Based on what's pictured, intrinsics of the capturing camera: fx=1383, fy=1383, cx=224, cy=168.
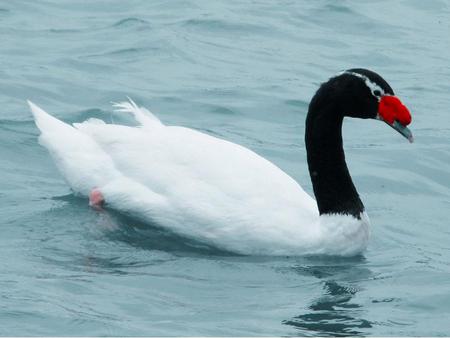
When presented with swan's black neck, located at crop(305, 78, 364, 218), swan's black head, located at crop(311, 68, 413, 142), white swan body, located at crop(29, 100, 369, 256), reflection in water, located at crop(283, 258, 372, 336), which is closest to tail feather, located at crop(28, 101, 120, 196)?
white swan body, located at crop(29, 100, 369, 256)

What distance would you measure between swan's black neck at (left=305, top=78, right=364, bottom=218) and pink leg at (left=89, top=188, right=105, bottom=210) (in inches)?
62.9

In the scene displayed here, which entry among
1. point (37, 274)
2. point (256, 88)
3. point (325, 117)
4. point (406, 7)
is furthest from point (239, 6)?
point (37, 274)

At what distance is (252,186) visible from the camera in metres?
9.73

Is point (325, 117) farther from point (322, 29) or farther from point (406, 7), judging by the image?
point (406, 7)

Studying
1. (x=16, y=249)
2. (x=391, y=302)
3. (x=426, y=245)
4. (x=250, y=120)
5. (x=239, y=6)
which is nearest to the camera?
(x=391, y=302)

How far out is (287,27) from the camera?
654 inches

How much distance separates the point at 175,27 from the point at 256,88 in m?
2.57

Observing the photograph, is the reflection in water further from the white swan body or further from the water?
the white swan body

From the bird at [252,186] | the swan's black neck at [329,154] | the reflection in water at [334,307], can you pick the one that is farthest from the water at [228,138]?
the swan's black neck at [329,154]

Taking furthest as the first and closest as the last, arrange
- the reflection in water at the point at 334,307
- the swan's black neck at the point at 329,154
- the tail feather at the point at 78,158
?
the tail feather at the point at 78,158 → the swan's black neck at the point at 329,154 → the reflection in water at the point at 334,307

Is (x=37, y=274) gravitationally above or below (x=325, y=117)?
below

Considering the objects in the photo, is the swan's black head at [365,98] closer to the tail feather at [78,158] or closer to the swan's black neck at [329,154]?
the swan's black neck at [329,154]

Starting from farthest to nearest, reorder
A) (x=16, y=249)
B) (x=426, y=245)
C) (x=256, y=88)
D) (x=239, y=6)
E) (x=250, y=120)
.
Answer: (x=239, y=6) < (x=256, y=88) < (x=250, y=120) < (x=426, y=245) < (x=16, y=249)

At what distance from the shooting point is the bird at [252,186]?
954cm
